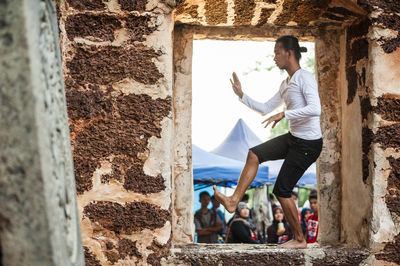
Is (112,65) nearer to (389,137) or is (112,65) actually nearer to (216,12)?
(216,12)

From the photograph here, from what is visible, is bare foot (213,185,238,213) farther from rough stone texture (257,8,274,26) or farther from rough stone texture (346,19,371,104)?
rough stone texture (257,8,274,26)

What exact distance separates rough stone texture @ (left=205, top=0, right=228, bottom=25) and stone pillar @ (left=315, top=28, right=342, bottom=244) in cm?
77

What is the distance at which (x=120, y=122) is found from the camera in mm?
3049

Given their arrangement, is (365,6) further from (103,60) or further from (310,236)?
→ (310,236)

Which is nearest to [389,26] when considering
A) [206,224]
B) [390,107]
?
[390,107]

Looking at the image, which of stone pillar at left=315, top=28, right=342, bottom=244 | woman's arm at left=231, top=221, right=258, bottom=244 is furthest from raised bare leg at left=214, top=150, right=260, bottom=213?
woman's arm at left=231, top=221, right=258, bottom=244

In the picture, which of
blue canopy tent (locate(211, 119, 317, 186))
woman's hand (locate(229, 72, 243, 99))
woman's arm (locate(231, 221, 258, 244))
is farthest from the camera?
blue canopy tent (locate(211, 119, 317, 186))

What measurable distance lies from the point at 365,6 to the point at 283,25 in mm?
760

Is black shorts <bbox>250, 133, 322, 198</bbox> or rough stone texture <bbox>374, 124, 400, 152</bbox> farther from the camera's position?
black shorts <bbox>250, 133, 322, 198</bbox>

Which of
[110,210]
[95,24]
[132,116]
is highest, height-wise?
[95,24]

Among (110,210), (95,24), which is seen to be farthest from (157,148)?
(95,24)

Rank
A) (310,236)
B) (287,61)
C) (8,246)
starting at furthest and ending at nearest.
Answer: (310,236)
(287,61)
(8,246)

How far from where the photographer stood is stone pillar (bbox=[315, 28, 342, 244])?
3.72 meters

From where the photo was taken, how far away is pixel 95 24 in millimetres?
3084
